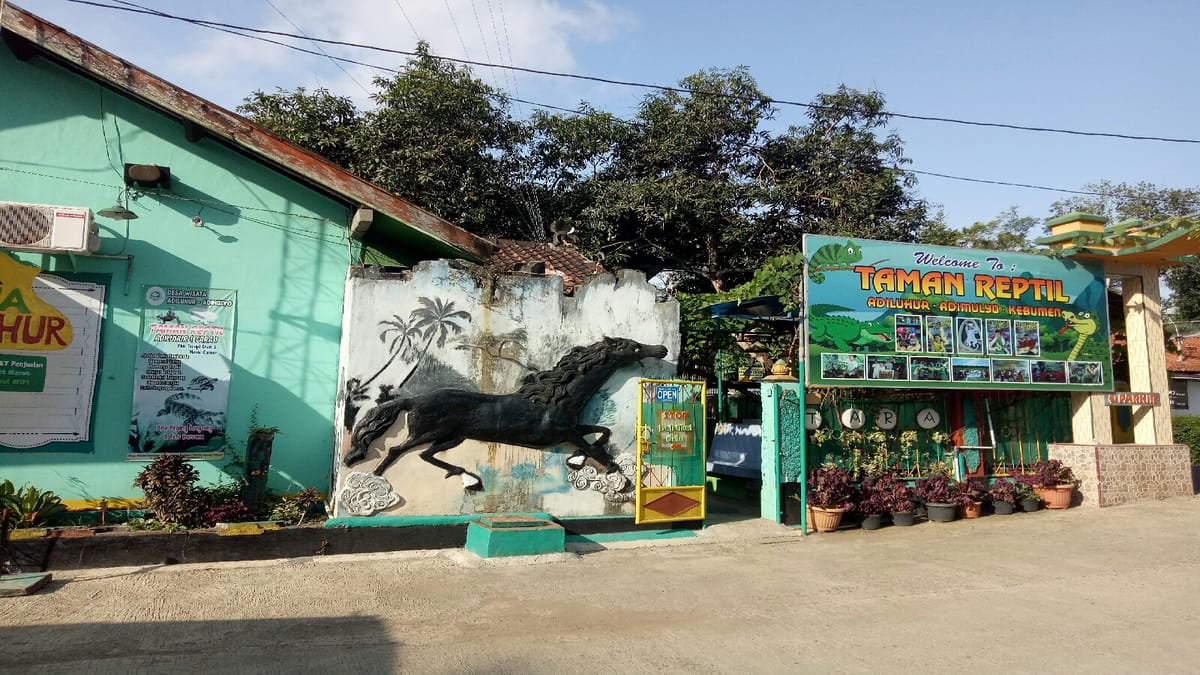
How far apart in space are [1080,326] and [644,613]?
983 centimetres

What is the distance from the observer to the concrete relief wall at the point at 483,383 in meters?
8.61

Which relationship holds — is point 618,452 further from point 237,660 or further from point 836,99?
point 836,99

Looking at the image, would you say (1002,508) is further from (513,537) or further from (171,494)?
(171,494)

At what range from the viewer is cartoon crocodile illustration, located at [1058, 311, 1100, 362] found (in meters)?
12.0

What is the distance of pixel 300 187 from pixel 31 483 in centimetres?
455

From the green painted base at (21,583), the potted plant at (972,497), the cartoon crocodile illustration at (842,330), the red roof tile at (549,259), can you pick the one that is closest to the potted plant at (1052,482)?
the potted plant at (972,497)

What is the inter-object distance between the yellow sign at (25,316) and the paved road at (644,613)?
9.37 ft

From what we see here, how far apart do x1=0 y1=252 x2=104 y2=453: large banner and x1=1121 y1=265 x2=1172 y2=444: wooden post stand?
51.7 feet

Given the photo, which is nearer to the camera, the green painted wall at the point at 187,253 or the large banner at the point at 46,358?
the large banner at the point at 46,358

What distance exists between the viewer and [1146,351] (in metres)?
12.6

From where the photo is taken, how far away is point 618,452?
380 inches

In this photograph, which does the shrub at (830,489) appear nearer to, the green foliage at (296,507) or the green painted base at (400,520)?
the green painted base at (400,520)

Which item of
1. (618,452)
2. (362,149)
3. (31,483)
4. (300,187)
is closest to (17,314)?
(31,483)

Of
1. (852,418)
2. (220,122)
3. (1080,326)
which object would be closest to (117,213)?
(220,122)
